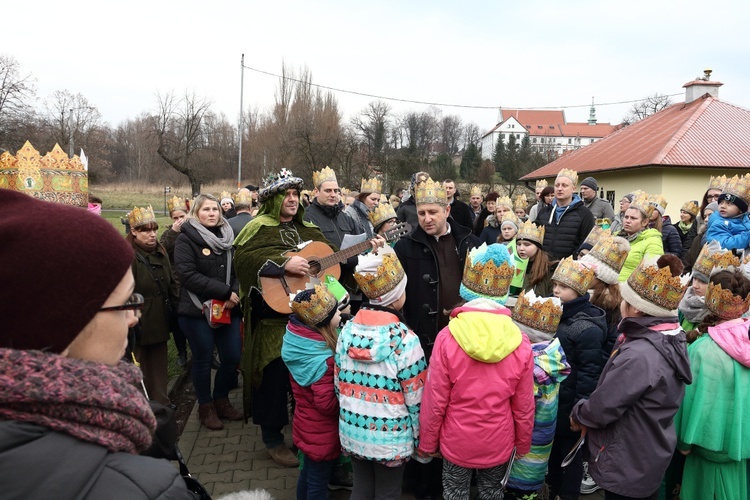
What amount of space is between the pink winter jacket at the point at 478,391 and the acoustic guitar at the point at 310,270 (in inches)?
63.8

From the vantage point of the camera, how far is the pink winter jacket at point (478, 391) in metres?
2.74

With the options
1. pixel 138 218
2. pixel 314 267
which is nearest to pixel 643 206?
pixel 314 267

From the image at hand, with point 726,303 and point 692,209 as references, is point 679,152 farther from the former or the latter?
point 726,303

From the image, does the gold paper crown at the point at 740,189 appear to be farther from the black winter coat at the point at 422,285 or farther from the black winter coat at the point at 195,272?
the black winter coat at the point at 195,272

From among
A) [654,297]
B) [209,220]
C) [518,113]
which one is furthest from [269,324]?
[518,113]

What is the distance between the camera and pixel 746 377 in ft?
9.76

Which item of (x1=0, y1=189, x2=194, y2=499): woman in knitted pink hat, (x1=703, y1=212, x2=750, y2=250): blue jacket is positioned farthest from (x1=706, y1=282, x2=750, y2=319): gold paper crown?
(x1=0, y1=189, x2=194, y2=499): woman in knitted pink hat

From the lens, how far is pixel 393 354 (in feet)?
9.45

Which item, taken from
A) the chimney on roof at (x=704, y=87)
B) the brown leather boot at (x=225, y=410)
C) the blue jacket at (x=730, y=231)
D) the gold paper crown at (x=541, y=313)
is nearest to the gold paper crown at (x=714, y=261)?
the blue jacket at (x=730, y=231)

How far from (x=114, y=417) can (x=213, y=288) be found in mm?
3817

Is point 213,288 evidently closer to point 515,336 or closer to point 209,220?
point 209,220

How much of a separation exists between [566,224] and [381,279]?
3995mm

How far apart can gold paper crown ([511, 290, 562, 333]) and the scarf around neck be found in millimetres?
2711

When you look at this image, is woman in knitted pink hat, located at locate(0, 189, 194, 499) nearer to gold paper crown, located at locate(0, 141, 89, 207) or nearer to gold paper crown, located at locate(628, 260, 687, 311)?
gold paper crown, located at locate(0, 141, 89, 207)
